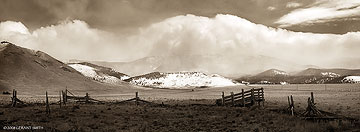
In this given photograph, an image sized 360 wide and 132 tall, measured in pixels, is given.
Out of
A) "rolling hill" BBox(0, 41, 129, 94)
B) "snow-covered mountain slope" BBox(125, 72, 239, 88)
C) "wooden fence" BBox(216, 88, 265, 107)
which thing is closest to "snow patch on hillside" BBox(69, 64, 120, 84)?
"snow-covered mountain slope" BBox(125, 72, 239, 88)

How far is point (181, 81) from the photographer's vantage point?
156 m

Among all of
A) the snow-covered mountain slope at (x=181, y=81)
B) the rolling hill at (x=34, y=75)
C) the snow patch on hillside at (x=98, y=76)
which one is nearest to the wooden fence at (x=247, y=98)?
the rolling hill at (x=34, y=75)

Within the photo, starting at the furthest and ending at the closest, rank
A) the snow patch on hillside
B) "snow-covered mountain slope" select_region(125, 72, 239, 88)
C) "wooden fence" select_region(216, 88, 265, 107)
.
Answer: "snow-covered mountain slope" select_region(125, 72, 239, 88) → the snow patch on hillside → "wooden fence" select_region(216, 88, 265, 107)

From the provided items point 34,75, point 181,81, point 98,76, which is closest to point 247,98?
point 34,75

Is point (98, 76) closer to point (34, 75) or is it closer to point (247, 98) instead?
point (34, 75)

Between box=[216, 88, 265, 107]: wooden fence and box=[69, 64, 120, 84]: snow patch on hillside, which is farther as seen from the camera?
box=[69, 64, 120, 84]: snow patch on hillside

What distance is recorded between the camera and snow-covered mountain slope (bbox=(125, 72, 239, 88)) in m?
148

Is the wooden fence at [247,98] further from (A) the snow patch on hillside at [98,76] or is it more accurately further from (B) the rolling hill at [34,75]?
(A) the snow patch on hillside at [98,76]

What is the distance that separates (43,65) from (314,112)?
110673mm

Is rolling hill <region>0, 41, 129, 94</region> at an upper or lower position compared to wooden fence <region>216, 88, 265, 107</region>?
upper

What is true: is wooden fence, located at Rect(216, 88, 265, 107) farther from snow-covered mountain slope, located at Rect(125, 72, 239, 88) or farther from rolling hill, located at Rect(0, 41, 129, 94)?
snow-covered mountain slope, located at Rect(125, 72, 239, 88)

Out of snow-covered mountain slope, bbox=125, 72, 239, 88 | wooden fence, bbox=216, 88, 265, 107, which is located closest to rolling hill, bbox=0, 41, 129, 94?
snow-covered mountain slope, bbox=125, 72, 239, 88

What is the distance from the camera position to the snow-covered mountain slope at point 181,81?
484 ft

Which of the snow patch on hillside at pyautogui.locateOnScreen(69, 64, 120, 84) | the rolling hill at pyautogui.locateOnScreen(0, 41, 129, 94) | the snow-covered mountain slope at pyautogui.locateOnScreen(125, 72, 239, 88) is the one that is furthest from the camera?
the snow-covered mountain slope at pyautogui.locateOnScreen(125, 72, 239, 88)
